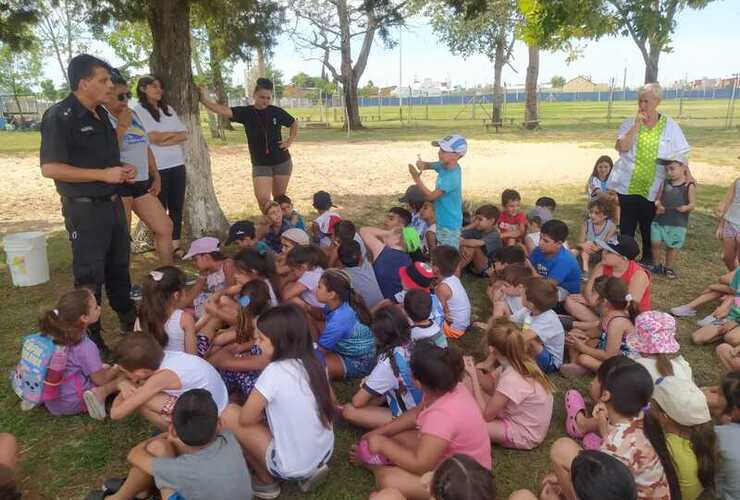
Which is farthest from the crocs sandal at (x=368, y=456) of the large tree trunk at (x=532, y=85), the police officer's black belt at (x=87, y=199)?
the large tree trunk at (x=532, y=85)

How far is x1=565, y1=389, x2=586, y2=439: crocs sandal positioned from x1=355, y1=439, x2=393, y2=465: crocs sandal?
112 cm

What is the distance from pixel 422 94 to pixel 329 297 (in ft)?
208

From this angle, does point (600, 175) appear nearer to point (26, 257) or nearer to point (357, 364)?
point (357, 364)

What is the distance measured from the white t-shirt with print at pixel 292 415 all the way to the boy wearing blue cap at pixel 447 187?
113 inches

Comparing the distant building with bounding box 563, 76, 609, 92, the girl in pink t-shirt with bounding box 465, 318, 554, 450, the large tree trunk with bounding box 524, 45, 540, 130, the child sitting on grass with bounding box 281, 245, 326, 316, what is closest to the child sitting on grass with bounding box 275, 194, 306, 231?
the child sitting on grass with bounding box 281, 245, 326, 316

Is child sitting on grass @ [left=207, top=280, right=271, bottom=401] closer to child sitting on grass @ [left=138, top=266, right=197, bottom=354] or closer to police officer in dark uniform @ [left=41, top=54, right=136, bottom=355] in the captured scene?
child sitting on grass @ [left=138, top=266, right=197, bottom=354]

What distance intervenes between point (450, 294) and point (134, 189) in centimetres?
274

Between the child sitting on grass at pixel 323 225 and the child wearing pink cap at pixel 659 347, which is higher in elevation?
the child sitting on grass at pixel 323 225

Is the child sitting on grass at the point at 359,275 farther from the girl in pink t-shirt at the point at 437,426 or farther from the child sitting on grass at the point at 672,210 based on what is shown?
the child sitting on grass at the point at 672,210

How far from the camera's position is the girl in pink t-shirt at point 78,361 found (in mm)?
2941

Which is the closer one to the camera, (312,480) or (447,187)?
(312,480)

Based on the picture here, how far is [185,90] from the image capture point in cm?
600

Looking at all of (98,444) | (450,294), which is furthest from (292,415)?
(450,294)

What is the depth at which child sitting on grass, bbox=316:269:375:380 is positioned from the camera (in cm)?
328
